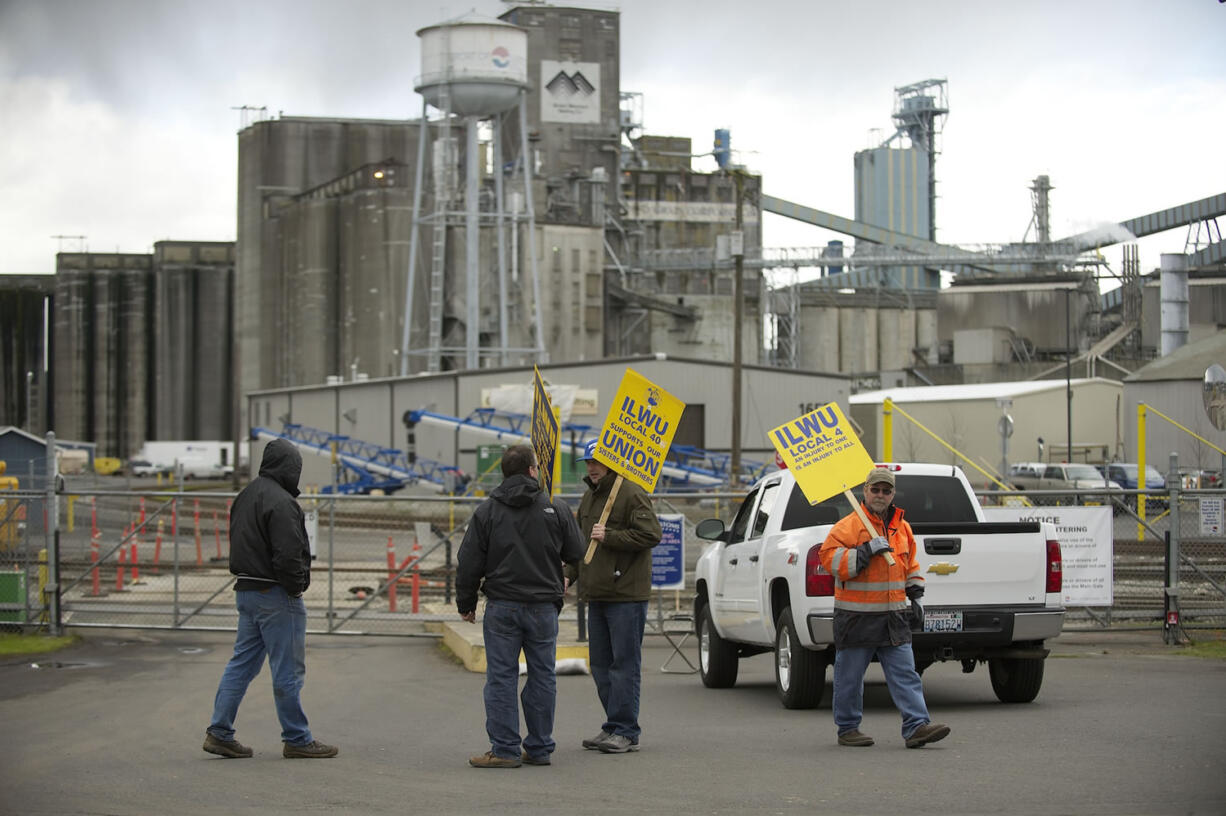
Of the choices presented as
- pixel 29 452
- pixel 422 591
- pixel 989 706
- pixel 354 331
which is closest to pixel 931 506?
pixel 989 706

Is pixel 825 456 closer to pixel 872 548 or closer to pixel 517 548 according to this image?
pixel 872 548

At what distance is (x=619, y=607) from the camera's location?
966 centimetres

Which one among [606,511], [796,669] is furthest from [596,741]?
[796,669]

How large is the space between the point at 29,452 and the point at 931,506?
4030cm

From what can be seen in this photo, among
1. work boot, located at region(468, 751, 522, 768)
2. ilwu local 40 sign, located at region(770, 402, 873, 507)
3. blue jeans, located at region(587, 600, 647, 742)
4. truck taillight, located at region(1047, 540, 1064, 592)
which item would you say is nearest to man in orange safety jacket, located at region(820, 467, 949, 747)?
ilwu local 40 sign, located at region(770, 402, 873, 507)

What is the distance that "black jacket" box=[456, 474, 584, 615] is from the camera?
8.86 metres

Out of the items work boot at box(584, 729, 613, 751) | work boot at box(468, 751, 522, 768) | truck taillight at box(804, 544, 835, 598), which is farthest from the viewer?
truck taillight at box(804, 544, 835, 598)

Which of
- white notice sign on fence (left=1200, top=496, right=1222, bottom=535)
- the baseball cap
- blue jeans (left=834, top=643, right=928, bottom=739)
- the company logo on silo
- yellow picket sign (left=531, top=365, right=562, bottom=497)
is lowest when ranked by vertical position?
blue jeans (left=834, top=643, right=928, bottom=739)

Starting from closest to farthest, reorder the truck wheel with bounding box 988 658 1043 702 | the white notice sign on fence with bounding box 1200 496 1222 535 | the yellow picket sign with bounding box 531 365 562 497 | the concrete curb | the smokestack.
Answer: the yellow picket sign with bounding box 531 365 562 497 < the truck wheel with bounding box 988 658 1043 702 < the concrete curb < the white notice sign on fence with bounding box 1200 496 1222 535 < the smokestack

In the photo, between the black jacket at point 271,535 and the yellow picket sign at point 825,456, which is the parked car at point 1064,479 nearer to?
the yellow picket sign at point 825,456

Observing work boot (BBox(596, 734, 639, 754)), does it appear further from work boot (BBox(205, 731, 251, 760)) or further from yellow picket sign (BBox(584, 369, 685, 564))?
work boot (BBox(205, 731, 251, 760))

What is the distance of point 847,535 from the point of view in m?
9.42

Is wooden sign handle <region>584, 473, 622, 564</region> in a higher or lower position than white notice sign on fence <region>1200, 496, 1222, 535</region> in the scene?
higher

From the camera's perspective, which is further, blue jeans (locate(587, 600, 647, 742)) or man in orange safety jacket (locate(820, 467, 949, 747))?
blue jeans (locate(587, 600, 647, 742))
